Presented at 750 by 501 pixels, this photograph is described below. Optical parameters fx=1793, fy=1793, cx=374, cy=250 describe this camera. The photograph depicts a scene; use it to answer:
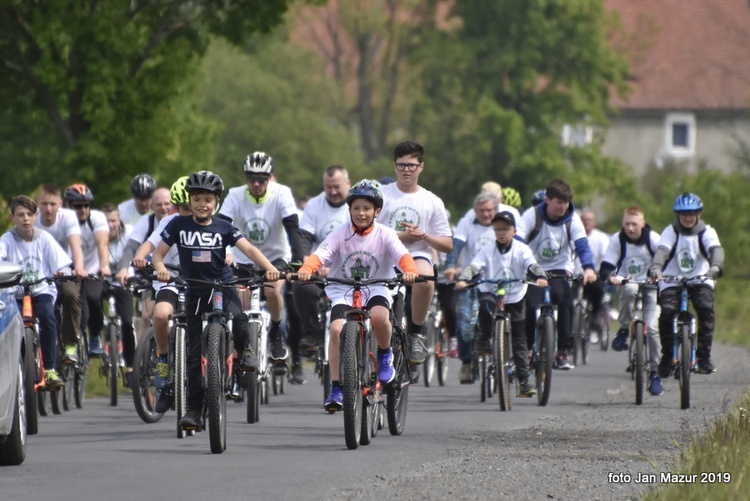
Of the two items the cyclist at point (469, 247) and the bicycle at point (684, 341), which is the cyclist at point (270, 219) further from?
the bicycle at point (684, 341)

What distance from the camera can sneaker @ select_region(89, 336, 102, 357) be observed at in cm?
1689

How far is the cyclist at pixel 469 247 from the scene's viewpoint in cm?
1758

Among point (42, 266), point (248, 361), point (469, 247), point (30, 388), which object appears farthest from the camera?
point (469, 247)

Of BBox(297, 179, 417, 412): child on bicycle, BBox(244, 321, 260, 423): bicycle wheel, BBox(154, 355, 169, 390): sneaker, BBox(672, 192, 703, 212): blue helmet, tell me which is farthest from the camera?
BBox(672, 192, 703, 212): blue helmet

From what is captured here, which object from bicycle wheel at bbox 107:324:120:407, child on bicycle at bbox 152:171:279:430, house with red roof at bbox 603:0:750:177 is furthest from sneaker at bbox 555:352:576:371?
house with red roof at bbox 603:0:750:177

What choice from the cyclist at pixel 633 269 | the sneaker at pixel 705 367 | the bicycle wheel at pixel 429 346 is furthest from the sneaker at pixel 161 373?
the bicycle wheel at pixel 429 346

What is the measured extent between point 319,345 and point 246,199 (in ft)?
4.95

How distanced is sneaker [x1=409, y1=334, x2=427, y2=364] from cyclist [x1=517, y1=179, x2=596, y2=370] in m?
3.41

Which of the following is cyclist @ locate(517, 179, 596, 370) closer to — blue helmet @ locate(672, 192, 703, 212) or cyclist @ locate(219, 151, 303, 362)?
blue helmet @ locate(672, 192, 703, 212)

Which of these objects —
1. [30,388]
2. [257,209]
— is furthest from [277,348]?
[30,388]

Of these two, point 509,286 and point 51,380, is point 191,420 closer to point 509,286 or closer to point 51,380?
point 51,380

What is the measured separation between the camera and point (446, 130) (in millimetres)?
59562

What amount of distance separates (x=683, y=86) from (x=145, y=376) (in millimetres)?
59954

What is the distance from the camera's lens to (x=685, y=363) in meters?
15.7
